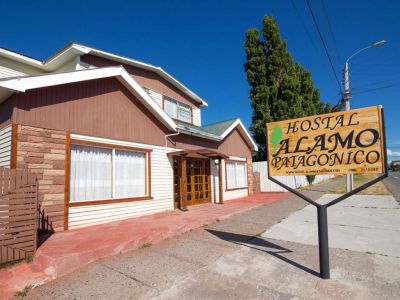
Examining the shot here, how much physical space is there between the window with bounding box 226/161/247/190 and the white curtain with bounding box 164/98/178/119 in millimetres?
4251

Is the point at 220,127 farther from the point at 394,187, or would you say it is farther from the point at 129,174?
the point at 394,187

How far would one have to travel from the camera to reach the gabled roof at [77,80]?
581 cm

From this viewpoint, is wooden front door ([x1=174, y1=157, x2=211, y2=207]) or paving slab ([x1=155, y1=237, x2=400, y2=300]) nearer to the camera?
paving slab ([x1=155, y1=237, x2=400, y2=300])

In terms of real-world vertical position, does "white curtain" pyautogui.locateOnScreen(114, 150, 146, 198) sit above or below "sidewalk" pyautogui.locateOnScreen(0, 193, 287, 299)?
above

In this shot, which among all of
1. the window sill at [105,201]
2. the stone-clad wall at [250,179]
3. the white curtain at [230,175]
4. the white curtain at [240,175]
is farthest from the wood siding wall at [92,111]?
the stone-clad wall at [250,179]

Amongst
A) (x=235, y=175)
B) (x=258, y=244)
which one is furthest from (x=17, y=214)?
(x=235, y=175)

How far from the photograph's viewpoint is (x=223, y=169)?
566 inches

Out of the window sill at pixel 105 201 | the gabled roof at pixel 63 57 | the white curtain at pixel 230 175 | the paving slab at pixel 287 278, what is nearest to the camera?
the paving slab at pixel 287 278

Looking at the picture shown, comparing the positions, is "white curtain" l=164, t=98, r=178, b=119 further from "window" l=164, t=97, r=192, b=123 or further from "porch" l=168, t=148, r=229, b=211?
"porch" l=168, t=148, r=229, b=211

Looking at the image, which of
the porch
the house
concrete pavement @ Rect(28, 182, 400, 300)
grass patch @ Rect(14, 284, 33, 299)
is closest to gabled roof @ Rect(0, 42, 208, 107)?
the house

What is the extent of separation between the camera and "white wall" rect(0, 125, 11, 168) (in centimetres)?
623

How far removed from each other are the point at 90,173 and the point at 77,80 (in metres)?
2.70

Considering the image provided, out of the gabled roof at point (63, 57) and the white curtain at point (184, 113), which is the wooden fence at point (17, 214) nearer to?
the gabled roof at point (63, 57)

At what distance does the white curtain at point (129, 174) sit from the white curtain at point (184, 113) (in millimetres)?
6305
